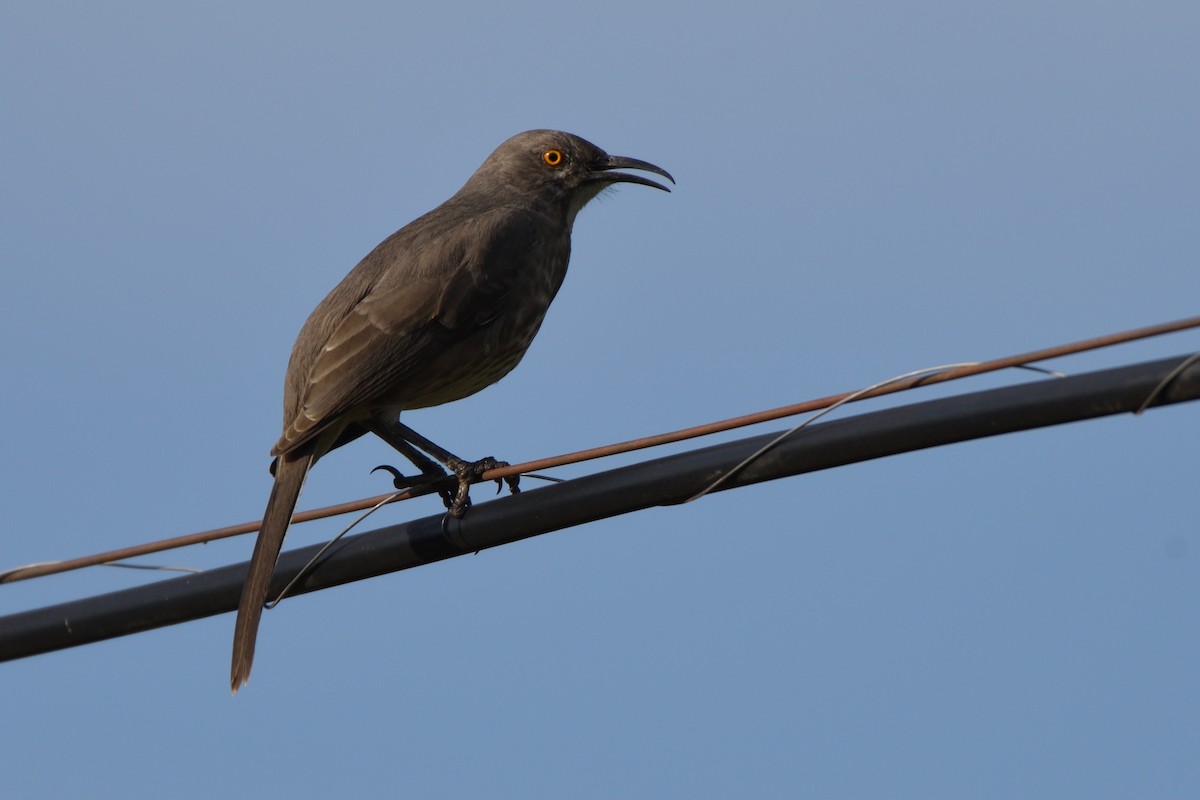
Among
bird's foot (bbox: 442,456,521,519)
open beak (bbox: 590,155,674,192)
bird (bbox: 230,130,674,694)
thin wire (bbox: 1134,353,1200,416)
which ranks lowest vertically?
thin wire (bbox: 1134,353,1200,416)

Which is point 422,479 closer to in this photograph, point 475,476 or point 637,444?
point 475,476

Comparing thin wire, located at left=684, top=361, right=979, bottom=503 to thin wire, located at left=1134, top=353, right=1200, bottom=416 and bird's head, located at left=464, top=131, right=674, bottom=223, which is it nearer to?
thin wire, located at left=1134, top=353, right=1200, bottom=416

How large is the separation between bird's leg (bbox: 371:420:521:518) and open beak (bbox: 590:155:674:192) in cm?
216

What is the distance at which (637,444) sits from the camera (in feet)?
15.6

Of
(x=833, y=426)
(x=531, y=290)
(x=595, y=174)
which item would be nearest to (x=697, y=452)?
(x=833, y=426)

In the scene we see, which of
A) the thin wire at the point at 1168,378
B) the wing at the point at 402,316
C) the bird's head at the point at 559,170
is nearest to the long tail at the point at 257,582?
the wing at the point at 402,316

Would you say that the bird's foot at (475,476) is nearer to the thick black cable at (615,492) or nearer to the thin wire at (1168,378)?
the thick black cable at (615,492)

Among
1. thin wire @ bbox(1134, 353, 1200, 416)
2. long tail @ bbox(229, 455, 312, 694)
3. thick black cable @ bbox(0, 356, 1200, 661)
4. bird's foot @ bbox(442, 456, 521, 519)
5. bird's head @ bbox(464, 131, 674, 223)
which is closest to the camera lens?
thin wire @ bbox(1134, 353, 1200, 416)

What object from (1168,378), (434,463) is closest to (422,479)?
(434,463)

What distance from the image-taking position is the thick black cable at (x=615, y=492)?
155 inches

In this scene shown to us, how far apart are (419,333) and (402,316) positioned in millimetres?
109

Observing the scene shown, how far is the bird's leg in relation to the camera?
6406mm

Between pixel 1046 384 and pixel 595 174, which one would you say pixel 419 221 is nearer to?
pixel 595 174

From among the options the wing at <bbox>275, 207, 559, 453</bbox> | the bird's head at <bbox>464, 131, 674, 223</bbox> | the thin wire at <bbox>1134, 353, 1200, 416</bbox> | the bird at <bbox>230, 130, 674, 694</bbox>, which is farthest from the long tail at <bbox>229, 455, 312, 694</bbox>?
the thin wire at <bbox>1134, 353, 1200, 416</bbox>
